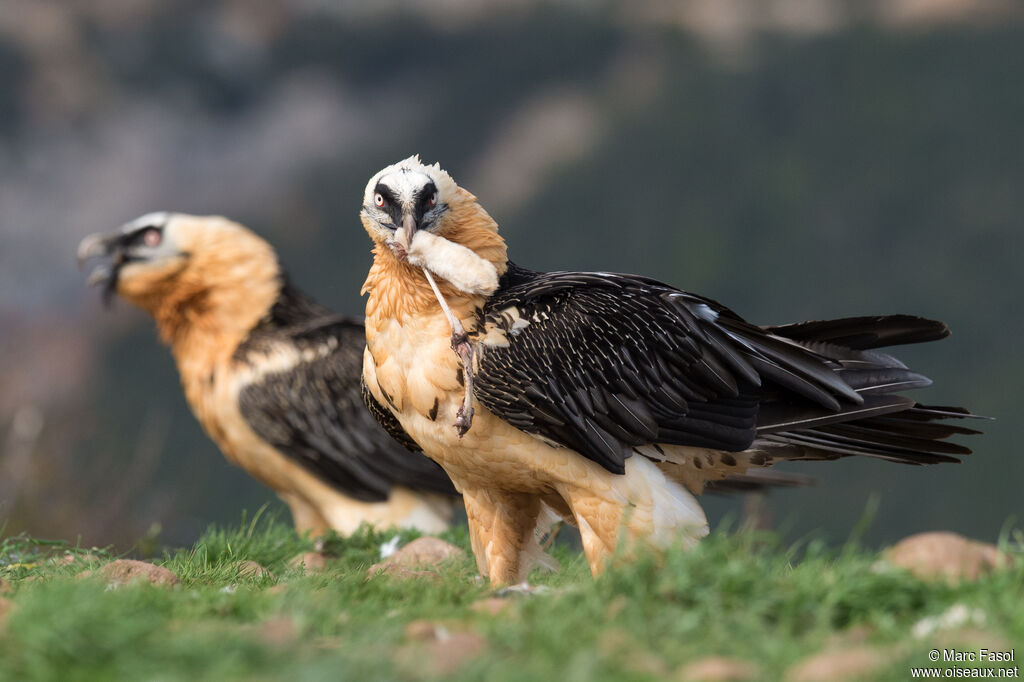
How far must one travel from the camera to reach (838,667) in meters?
2.75

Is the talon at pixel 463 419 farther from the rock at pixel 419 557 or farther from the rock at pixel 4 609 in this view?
the rock at pixel 4 609

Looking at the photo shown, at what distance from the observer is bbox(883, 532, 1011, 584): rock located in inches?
143

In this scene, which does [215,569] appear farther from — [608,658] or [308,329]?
[308,329]

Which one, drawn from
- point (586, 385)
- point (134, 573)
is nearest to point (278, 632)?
point (134, 573)

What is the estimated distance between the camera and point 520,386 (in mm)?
4258

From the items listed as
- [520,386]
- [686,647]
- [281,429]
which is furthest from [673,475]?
[281,429]

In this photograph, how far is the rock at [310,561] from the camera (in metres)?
4.95

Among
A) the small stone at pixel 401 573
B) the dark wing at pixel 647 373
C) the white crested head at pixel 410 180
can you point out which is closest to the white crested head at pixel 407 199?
the white crested head at pixel 410 180

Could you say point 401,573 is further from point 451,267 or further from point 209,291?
point 209,291

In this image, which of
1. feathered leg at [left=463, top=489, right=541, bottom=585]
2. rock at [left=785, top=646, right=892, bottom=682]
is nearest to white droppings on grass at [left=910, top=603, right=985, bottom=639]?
rock at [left=785, top=646, right=892, bottom=682]

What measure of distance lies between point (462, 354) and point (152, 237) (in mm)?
4620

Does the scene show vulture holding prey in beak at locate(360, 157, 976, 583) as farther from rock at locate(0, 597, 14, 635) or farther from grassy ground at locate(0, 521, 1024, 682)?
rock at locate(0, 597, 14, 635)

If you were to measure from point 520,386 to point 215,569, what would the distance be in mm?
1521

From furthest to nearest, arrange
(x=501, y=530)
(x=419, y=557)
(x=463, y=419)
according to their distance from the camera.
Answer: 1. (x=419, y=557)
2. (x=501, y=530)
3. (x=463, y=419)
